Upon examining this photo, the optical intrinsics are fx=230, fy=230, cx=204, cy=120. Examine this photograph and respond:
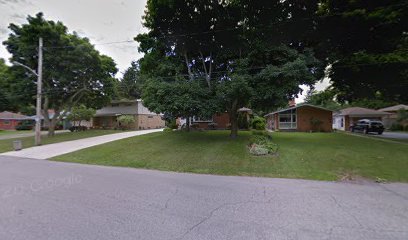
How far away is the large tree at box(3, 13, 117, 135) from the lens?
2042 centimetres

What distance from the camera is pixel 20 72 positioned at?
22047mm

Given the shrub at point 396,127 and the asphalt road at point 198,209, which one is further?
the shrub at point 396,127

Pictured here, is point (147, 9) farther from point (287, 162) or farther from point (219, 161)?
point (287, 162)

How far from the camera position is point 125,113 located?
33.4 metres

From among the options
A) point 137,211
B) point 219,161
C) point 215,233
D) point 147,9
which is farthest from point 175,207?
point 147,9

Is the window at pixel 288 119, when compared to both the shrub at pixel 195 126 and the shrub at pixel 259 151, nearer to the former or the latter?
the shrub at pixel 195 126

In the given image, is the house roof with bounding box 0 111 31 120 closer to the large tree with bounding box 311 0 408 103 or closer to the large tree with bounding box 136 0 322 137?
the large tree with bounding box 136 0 322 137

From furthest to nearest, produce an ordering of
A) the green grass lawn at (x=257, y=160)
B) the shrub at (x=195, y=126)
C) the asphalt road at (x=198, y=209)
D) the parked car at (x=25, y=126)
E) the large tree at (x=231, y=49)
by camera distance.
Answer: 1. the parked car at (x=25, y=126)
2. the shrub at (x=195, y=126)
3. the large tree at (x=231, y=49)
4. the green grass lawn at (x=257, y=160)
5. the asphalt road at (x=198, y=209)

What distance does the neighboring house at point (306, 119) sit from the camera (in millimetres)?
26234

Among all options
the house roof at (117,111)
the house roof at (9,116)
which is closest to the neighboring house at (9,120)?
the house roof at (9,116)

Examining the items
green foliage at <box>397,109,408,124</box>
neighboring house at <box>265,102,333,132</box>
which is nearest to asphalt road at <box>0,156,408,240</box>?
neighboring house at <box>265,102,333,132</box>

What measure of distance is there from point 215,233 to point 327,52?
55.7 ft

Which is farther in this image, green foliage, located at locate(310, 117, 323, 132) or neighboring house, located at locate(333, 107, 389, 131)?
neighboring house, located at locate(333, 107, 389, 131)

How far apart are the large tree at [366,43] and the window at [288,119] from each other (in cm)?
1009
